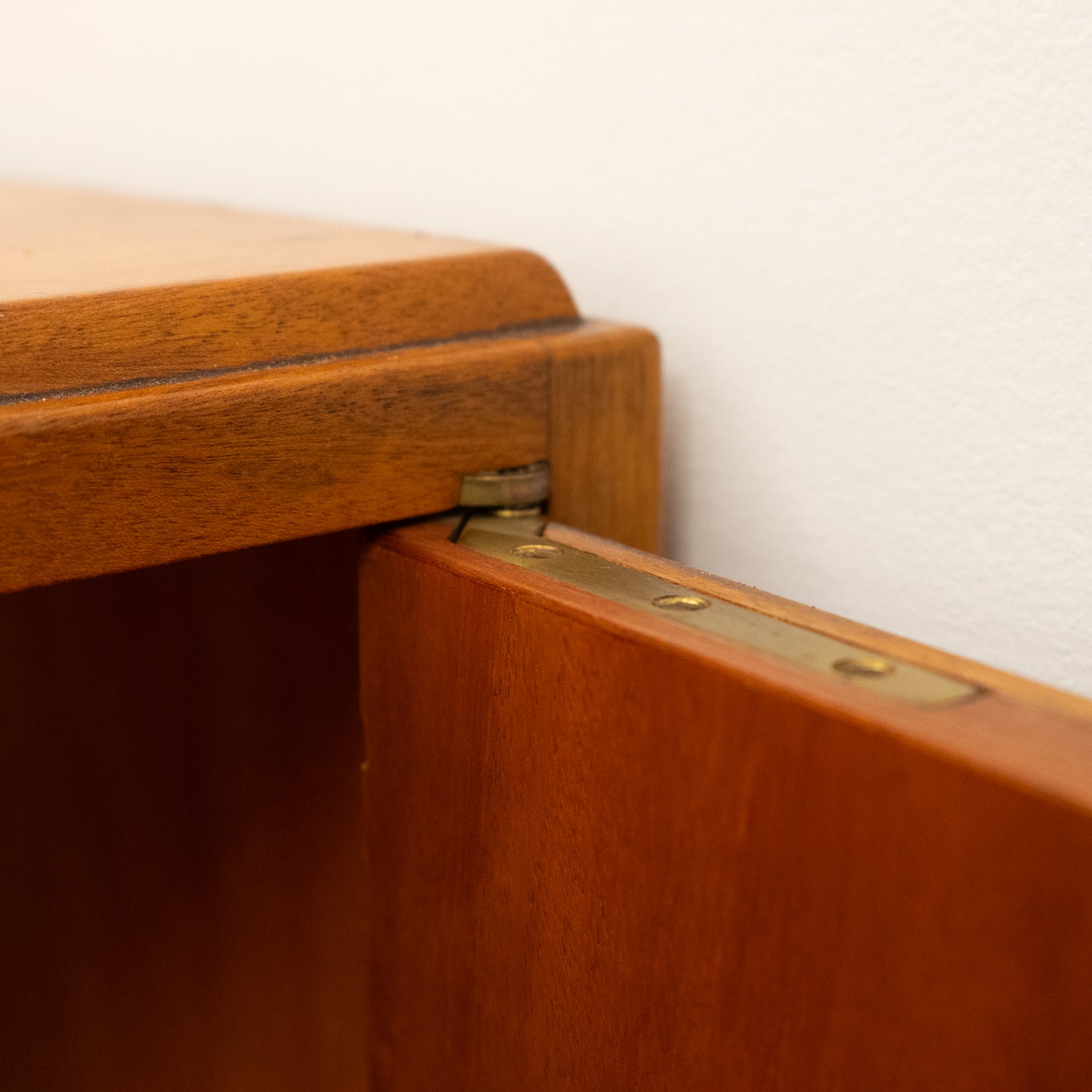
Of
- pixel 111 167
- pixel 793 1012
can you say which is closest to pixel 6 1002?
pixel 793 1012

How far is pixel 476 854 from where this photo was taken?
1.26 ft

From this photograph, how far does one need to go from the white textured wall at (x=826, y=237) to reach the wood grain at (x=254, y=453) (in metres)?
0.11

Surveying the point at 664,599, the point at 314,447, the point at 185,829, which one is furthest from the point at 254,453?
the point at 185,829

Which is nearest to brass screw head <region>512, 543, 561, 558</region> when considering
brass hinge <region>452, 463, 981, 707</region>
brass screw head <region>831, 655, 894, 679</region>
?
brass hinge <region>452, 463, 981, 707</region>

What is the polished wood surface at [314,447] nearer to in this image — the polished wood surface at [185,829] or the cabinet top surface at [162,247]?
the cabinet top surface at [162,247]

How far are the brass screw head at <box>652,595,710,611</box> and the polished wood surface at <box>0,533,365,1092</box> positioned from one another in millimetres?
272

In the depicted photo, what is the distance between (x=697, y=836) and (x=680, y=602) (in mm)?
65

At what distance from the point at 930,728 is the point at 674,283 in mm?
320

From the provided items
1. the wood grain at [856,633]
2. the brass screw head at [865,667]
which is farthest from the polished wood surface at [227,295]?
the brass screw head at [865,667]

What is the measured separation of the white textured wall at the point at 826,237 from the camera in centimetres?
40

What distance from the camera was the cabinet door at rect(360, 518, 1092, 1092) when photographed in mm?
244

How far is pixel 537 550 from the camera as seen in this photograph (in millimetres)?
385

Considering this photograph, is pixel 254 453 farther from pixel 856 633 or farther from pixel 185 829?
pixel 185 829

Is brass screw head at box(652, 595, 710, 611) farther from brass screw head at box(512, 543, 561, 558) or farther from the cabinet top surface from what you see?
the cabinet top surface
